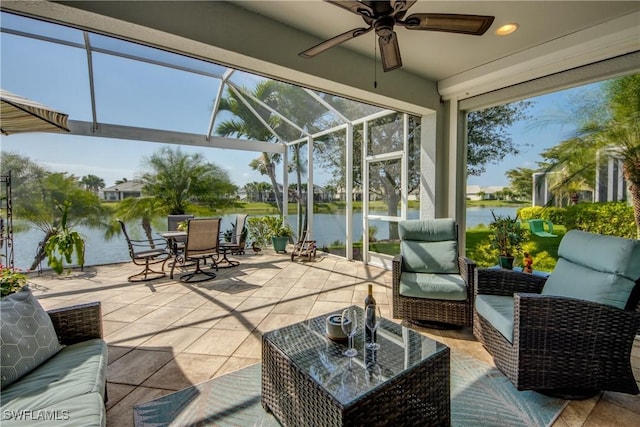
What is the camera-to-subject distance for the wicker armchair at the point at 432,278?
2662 mm

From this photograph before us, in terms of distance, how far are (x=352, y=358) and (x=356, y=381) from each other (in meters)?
0.21

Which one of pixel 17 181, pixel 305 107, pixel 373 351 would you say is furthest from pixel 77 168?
pixel 373 351

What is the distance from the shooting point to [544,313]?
5.74 feet

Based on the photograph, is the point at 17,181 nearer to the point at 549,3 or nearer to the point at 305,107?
the point at 305,107

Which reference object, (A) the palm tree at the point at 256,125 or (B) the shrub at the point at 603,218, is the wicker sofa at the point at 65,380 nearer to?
(B) the shrub at the point at 603,218

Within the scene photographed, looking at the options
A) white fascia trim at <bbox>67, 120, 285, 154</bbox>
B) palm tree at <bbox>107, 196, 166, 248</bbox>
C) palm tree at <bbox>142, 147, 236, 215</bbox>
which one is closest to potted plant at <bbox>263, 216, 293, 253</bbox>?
palm tree at <bbox>142, 147, 236, 215</bbox>

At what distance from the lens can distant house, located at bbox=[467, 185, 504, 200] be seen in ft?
12.6

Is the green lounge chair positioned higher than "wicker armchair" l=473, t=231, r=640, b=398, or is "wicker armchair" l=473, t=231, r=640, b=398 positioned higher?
the green lounge chair

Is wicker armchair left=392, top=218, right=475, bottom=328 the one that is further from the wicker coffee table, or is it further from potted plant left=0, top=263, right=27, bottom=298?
potted plant left=0, top=263, right=27, bottom=298

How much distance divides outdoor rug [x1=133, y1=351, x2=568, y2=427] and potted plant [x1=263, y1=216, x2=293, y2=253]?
4736mm

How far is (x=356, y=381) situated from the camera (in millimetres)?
1313

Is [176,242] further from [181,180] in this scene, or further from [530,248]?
[530,248]

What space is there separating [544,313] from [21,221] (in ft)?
23.3

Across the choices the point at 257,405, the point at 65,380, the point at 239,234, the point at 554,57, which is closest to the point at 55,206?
the point at 239,234
